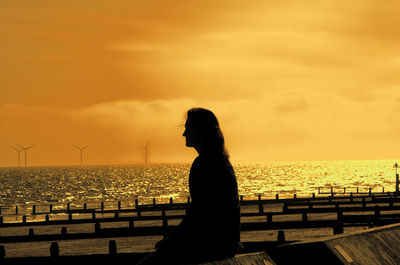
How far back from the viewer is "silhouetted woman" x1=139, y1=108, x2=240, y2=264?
445 centimetres

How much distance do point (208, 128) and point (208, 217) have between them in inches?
28.0

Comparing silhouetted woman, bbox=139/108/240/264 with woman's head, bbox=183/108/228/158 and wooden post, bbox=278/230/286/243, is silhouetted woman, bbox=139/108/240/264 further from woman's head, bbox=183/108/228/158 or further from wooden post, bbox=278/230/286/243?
wooden post, bbox=278/230/286/243

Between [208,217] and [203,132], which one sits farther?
[203,132]

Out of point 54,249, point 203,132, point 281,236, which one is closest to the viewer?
point 203,132

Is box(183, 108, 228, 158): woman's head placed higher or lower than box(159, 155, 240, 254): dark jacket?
higher

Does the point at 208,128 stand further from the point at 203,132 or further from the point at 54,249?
the point at 54,249

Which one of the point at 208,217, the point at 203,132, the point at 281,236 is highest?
the point at 203,132

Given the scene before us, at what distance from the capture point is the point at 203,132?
16.0 feet

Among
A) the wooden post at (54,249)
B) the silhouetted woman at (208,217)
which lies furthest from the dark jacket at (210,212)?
the wooden post at (54,249)

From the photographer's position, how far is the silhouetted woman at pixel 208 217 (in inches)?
175

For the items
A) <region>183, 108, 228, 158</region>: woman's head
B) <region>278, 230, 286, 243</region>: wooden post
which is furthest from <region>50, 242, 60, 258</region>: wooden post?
<region>183, 108, 228, 158</region>: woman's head

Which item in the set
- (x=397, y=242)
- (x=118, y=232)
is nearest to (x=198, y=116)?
(x=397, y=242)

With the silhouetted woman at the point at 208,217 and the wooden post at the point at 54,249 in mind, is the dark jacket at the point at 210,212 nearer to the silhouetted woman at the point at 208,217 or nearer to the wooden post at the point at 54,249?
the silhouetted woman at the point at 208,217

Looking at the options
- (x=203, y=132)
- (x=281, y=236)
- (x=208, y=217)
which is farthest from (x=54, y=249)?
(x=208, y=217)
